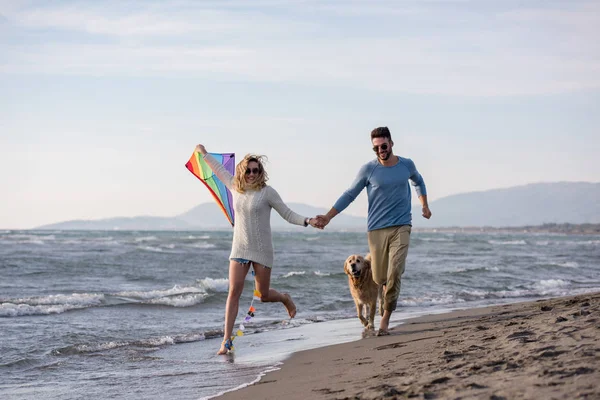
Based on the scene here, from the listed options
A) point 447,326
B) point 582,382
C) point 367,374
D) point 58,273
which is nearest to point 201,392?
point 367,374

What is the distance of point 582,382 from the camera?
3414 mm

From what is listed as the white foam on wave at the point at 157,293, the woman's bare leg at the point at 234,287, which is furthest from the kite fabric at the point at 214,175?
the white foam on wave at the point at 157,293

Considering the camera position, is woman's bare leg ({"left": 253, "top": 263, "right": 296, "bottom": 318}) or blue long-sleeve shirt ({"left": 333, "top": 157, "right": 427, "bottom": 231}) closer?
woman's bare leg ({"left": 253, "top": 263, "right": 296, "bottom": 318})

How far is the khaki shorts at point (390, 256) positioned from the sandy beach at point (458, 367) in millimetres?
554

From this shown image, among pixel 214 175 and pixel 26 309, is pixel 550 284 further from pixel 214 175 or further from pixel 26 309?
pixel 26 309

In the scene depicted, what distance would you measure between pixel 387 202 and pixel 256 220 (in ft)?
5.01

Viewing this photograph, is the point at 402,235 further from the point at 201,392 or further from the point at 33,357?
the point at 33,357

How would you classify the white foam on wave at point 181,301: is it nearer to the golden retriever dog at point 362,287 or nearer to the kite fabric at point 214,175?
the golden retriever dog at point 362,287

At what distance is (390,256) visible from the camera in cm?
728

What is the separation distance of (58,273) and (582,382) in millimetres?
16017

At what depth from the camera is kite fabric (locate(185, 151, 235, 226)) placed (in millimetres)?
7125

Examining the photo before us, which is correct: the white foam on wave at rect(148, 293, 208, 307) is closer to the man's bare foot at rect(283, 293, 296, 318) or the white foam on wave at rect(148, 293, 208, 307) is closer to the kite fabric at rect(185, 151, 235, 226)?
the man's bare foot at rect(283, 293, 296, 318)

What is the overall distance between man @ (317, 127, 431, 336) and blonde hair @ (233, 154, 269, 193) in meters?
0.91

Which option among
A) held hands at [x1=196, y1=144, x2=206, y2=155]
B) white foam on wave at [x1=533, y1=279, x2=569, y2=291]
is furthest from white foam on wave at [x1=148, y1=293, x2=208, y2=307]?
white foam on wave at [x1=533, y1=279, x2=569, y2=291]
